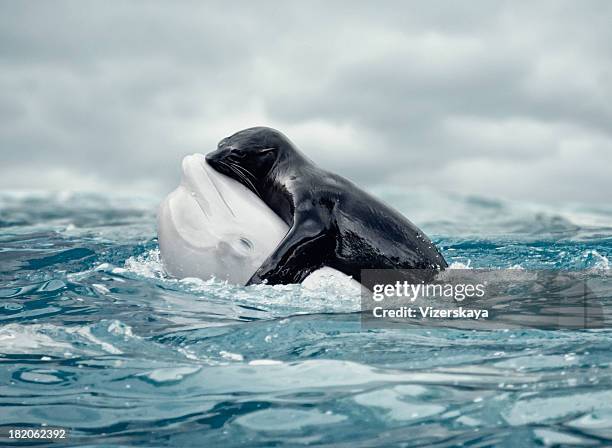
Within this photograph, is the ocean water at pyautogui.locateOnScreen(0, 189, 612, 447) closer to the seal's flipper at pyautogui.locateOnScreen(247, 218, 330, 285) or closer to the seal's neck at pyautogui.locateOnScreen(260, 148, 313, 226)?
the seal's flipper at pyautogui.locateOnScreen(247, 218, 330, 285)

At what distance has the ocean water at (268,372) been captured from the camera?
4219 mm

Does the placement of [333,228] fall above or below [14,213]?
below

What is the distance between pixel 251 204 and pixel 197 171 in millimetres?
560

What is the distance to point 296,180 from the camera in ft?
24.6

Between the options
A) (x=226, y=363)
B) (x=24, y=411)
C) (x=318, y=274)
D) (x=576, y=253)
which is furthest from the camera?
(x=576, y=253)

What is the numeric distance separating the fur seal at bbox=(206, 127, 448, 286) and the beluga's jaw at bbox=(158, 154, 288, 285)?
0.65ft

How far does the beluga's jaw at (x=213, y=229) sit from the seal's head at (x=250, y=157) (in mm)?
154

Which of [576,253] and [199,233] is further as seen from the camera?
[576,253]

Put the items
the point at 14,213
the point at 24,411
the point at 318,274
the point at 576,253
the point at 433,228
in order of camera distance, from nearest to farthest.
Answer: the point at 24,411 < the point at 318,274 < the point at 576,253 < the point at 433,228 < the point at 14,213

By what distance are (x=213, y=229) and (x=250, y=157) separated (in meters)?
0.83

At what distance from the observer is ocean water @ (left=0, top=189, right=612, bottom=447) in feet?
13.8

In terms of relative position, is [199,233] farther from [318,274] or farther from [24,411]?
[24,411]

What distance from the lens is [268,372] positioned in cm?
500

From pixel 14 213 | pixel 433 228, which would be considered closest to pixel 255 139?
pixel 433 228
